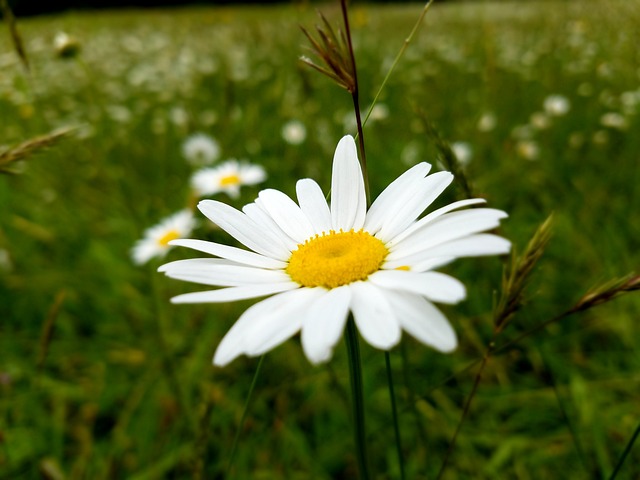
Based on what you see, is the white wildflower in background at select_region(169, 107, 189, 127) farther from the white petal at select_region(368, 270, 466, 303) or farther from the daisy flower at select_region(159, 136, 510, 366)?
the white petal at select_region(368, 270, 466, 303)

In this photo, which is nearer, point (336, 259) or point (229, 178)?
point (336, 259)

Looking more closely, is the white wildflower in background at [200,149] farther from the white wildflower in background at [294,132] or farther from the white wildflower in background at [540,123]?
the white wildflower in background at [540,123]

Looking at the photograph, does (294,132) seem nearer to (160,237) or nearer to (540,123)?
(160,237)

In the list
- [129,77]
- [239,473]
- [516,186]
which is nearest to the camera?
[239,473]

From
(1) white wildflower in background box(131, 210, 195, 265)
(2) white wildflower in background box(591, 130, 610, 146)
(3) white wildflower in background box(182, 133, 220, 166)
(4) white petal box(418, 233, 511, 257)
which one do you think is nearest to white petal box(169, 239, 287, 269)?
(4) white petal box(418, 233, 511, 257)

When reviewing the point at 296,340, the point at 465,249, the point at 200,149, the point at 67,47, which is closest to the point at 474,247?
the point at 465,249

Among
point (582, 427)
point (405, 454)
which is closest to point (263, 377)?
point (405, 454)

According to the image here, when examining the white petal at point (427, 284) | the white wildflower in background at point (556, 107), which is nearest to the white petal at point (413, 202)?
the white petal at point (427, 284)

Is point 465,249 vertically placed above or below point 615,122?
below

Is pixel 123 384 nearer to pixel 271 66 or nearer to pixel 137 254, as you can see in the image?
pixel 137 254
